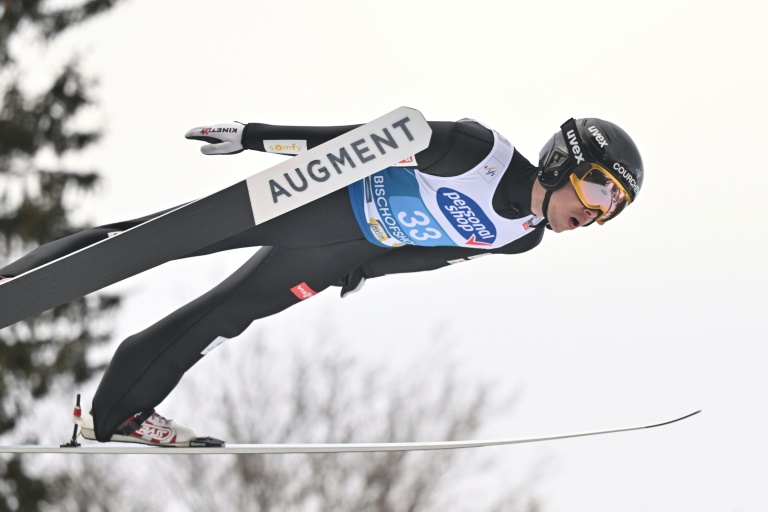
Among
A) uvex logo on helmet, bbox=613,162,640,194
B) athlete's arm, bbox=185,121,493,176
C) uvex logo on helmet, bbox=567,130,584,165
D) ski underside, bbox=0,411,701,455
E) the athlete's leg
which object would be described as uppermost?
athlete's arm, bbox=185,121,493,176

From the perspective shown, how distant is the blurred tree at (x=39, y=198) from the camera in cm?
986

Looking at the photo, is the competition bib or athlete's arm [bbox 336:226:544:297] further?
athlete's arm [bbox 336:226:544:297]

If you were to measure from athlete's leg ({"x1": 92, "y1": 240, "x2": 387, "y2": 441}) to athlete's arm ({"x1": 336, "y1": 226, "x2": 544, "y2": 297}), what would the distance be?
13 cm

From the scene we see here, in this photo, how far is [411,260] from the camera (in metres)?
3.43

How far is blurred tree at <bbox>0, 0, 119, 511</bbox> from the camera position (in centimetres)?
986

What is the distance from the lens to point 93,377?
35.2ft

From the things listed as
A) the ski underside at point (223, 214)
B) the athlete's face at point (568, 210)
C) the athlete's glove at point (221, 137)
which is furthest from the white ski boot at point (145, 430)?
the athlete's face at point (568, 210)

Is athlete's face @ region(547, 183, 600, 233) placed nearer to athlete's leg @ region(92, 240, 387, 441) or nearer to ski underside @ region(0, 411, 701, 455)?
athlete's leg @ region(92, 240, 387, 441)

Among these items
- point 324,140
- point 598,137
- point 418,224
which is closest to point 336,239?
point 418,224

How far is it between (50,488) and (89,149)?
3257 mm

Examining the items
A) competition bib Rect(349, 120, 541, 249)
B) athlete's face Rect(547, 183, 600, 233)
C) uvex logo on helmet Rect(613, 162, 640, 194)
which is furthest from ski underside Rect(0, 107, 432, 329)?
uvex logo on helmet Rect(613, 162, 640, 194)

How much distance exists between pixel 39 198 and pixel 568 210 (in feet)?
25.9

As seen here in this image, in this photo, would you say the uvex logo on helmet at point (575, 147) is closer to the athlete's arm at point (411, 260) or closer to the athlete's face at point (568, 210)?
the athlete's face at point (568, 210)

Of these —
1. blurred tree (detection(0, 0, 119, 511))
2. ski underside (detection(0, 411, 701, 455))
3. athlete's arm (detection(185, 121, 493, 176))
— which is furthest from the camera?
blurred tree (detection(0, 0, 119, 511))
